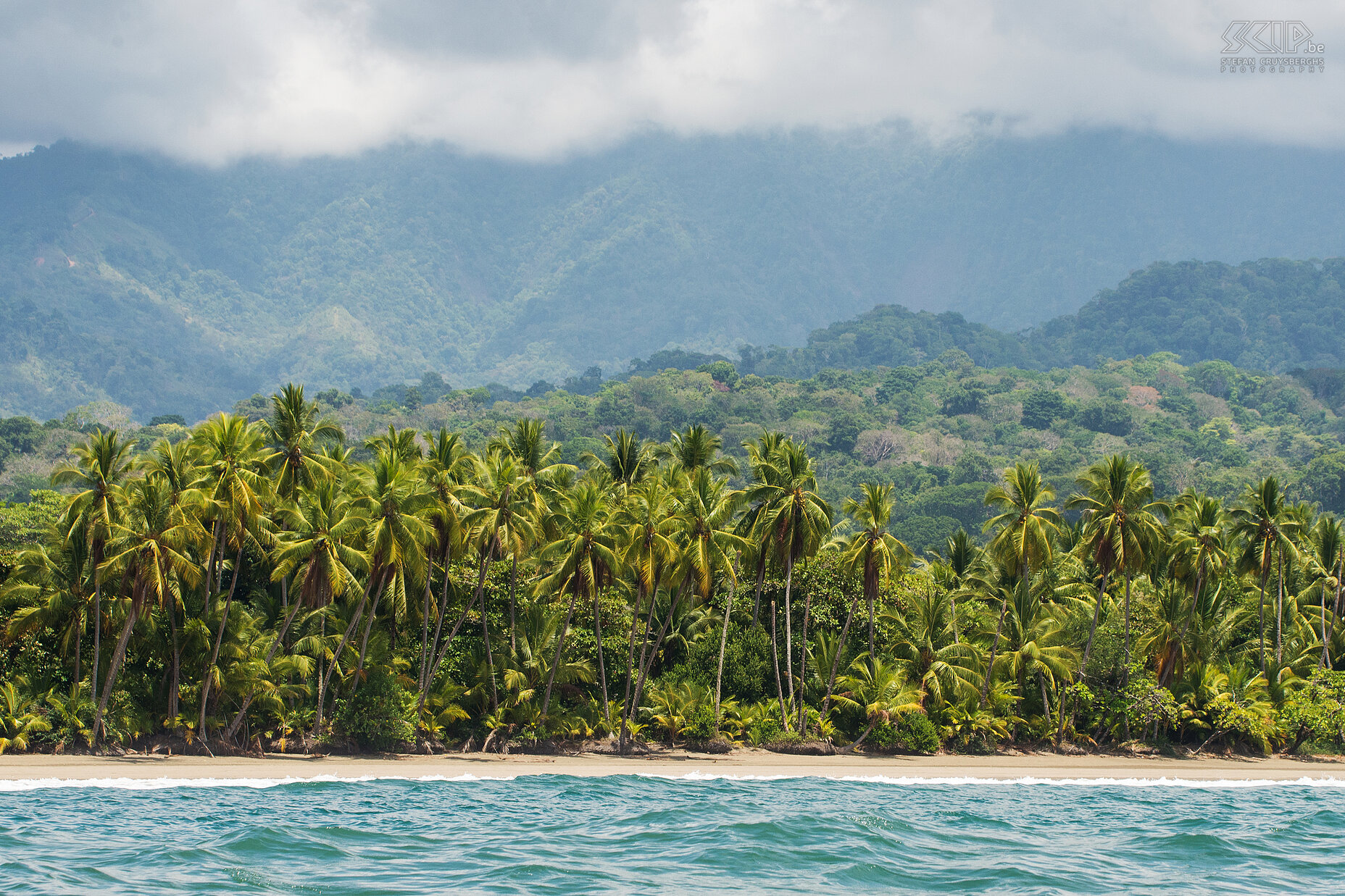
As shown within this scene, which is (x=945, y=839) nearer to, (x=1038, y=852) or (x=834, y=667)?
(x=1038, y=852)

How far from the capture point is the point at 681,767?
45750 millimetres

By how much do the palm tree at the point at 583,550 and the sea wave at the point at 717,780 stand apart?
267 inches

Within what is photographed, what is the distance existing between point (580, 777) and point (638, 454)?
56.2 ft

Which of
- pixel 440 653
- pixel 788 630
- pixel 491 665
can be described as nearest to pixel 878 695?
pixel 788 630

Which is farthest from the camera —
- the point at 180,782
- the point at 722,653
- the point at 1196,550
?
the point at 1196,550

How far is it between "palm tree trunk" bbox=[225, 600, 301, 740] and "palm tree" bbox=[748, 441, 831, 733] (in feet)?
59.0

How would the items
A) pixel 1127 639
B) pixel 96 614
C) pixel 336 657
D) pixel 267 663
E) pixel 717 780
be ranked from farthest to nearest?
1. pixel 1127 639
2. pixel 336 657
3. pixel 267 663
4. pixel 717 780
5. pixel 96 614

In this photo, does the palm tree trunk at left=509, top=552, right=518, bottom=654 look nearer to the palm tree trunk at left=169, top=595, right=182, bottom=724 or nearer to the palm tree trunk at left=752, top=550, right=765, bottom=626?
the palm tree trunk at left=752, top=550, right=765, bottom=626

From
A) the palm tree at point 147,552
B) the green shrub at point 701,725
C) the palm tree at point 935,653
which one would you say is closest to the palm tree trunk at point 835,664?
the palm tree at point 935,653

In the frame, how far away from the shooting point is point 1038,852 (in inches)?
1283

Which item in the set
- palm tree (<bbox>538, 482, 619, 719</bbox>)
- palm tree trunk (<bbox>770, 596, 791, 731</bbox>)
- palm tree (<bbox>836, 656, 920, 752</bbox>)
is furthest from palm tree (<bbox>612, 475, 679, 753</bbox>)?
palm tree (<bbox>836, 656, 920, 752</bbox>)

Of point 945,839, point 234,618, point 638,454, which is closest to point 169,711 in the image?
point 234,618

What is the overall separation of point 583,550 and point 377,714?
9.74 m

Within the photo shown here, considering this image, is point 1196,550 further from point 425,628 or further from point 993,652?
point 425,628
